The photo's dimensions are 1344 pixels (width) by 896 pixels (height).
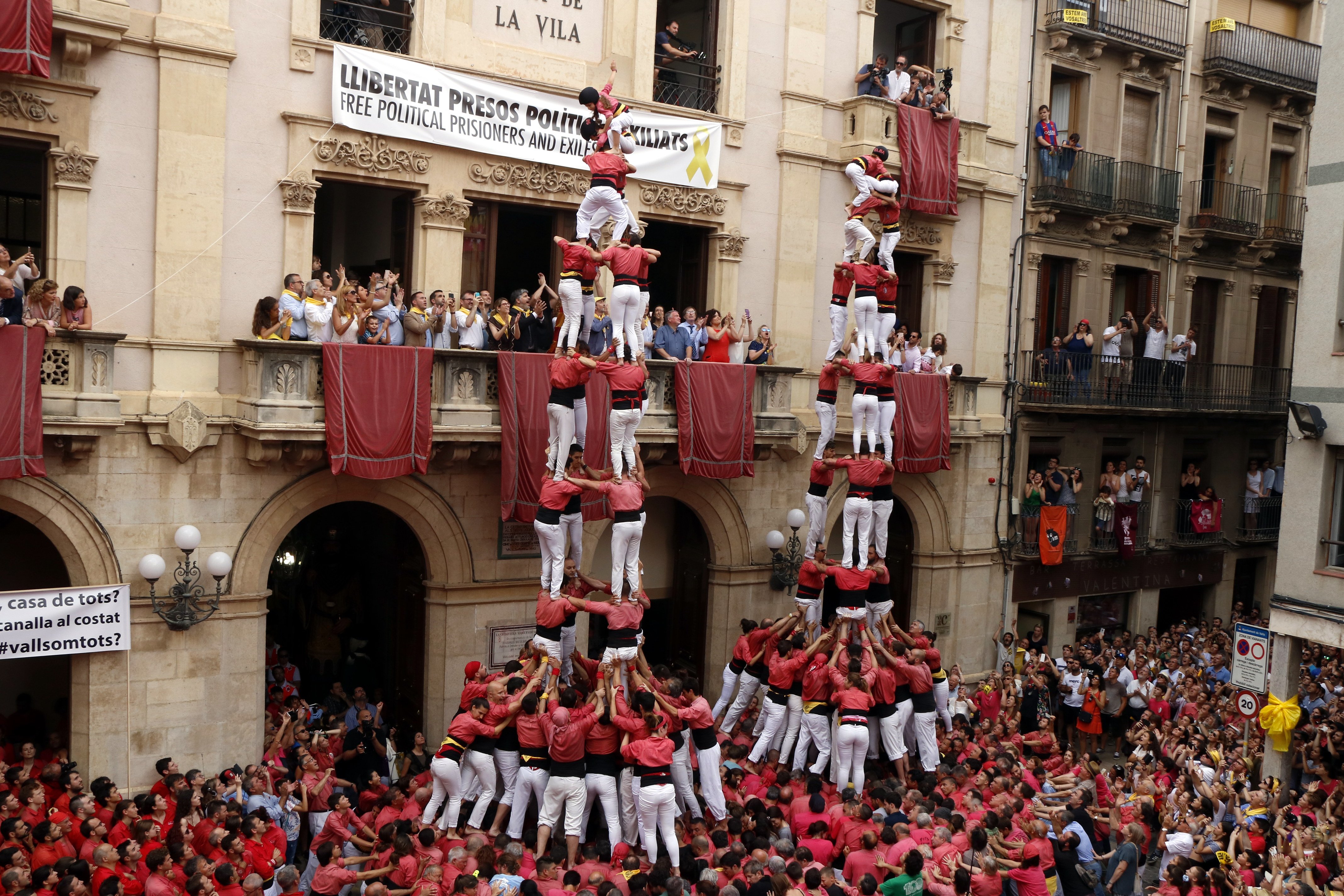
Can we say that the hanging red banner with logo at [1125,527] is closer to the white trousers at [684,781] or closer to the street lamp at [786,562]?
the street lamp at [786,562]

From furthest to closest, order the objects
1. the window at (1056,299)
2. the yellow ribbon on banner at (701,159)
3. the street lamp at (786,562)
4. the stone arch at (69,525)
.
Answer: the window at (1056,299) < the street lamp at (786,562) < the yellow ribbon on banner at (701,159) < the stone arch at (69,525)

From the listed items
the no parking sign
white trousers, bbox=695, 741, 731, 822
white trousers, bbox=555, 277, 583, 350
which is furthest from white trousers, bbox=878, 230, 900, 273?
the no parking sign

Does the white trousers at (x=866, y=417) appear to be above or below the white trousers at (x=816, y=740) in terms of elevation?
above

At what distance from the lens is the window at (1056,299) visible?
26531 mm

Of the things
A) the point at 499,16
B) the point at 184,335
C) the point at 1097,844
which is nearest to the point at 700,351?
the point at 499,16

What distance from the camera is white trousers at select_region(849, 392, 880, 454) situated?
1802cm

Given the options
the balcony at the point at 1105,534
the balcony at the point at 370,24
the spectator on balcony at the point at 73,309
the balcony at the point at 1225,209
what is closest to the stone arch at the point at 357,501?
the spectator on balcony at the point at 73,309

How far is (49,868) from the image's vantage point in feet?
39.2

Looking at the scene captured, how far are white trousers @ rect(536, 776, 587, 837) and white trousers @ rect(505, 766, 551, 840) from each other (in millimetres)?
117

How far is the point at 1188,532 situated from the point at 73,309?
24329mm

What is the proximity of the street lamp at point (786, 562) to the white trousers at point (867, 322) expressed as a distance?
4.69 meters

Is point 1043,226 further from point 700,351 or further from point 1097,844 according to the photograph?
point 1097,844

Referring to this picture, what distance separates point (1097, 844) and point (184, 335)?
571 inches

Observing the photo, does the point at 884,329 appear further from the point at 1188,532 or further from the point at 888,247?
the point at 1188,532
